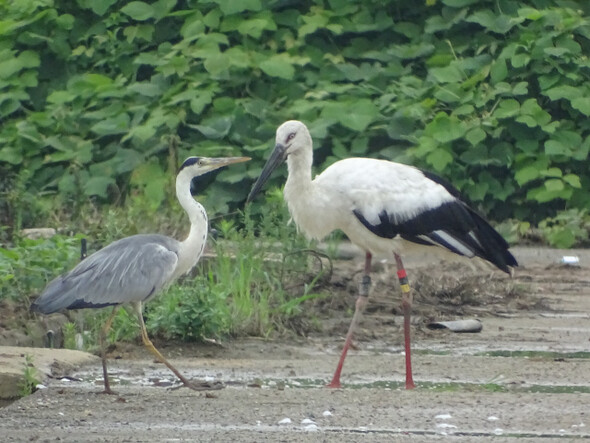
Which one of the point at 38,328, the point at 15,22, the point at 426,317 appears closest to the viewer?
the point at 38,328

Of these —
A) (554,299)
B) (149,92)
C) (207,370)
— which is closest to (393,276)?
(554,299)

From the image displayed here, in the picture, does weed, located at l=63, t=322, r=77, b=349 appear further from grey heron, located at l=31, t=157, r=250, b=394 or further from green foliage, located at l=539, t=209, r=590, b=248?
green foliage, located at l=539, t=209, r=590, b=248

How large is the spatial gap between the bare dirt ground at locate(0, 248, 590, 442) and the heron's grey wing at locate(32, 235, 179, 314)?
17.4 inches

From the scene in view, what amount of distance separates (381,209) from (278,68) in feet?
18.7

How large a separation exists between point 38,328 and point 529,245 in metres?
5.52

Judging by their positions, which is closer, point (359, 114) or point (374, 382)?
point (374, 382)

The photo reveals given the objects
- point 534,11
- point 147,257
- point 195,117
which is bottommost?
point 147,257

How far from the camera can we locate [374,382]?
26.1 feet

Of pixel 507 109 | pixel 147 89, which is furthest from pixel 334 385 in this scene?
pixel 147 89

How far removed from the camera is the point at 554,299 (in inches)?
422

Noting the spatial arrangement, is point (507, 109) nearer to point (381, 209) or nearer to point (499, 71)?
point (499, 71)

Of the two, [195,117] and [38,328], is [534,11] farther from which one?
[38,328]

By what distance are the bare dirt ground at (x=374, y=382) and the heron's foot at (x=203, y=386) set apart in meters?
0.05

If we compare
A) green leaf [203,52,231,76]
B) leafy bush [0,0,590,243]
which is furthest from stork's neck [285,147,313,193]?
green leaf [203,52,231,76]
